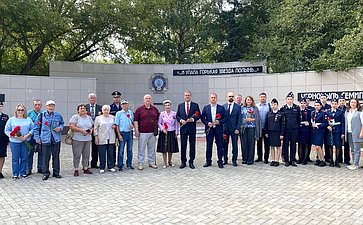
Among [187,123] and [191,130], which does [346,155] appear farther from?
[187,123]

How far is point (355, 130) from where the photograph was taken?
7918 mm

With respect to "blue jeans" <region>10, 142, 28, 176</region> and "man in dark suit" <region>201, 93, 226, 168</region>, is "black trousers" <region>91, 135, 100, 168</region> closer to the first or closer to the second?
"blue jeans" <region>10, 142, 28, 176</region>

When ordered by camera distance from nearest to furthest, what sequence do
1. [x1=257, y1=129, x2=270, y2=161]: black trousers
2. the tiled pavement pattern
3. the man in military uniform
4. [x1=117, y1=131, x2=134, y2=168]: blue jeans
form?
the tiled pavement pattern → [x1=117, y1=131, x2=134, y2=168]: blue jeans → the man in military uniform → [x1=257, y1=129, x2=270, y2=161]: black trousers

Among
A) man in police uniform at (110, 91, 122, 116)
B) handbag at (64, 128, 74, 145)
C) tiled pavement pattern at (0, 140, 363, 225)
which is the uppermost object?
man in police uniform at (110, 91, 122, 116)

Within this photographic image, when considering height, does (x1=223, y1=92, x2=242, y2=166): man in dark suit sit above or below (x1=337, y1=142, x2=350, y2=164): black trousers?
above

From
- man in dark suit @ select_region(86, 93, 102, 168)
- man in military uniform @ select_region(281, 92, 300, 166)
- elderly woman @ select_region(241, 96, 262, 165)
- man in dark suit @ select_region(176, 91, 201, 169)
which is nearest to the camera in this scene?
man in dark suit @ select_region(86, 93, 102, 168)

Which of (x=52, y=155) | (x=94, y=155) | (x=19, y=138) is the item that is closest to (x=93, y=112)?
(x=94, y=155)

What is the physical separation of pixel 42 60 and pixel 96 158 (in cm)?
1328

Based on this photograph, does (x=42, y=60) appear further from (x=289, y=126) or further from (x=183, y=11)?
(x=289, y=126)

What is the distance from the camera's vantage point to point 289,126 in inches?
330

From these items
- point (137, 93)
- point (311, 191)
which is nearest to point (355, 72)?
point (311, 191)

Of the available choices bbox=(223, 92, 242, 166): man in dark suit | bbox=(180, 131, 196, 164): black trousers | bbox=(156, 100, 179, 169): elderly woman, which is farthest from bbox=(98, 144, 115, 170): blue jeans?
bbox=(223, 92, 242, 166): man in dark suit

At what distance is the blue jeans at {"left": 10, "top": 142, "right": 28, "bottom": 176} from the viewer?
700 centimetres

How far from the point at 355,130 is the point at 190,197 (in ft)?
14.2
